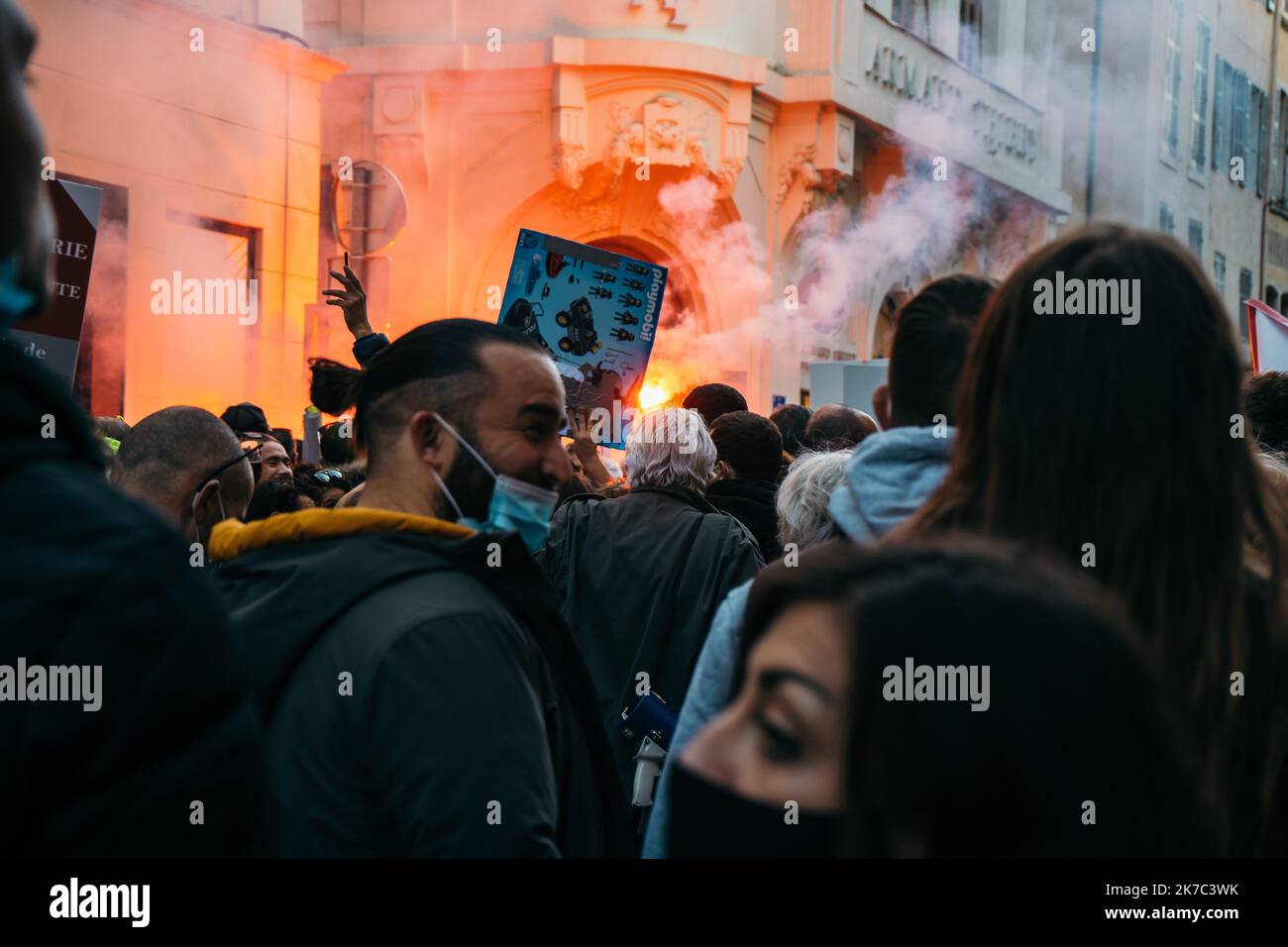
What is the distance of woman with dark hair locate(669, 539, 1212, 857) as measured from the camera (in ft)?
3.19

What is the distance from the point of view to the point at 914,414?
7.80ft

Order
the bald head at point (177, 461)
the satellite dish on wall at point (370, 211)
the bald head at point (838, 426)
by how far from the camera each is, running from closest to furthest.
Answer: the bald head at point (177, 461), the bald head at point (838, 426), the satellite dish on wall at point (370, 211)

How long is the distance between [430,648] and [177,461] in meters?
1.96

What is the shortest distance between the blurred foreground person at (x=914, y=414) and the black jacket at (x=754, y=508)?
240 cm

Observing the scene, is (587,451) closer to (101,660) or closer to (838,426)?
(838,426)

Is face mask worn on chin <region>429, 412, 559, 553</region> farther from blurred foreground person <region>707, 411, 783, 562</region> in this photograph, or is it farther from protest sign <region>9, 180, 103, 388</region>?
protest sign <region>9, 180, 103, 388</region>

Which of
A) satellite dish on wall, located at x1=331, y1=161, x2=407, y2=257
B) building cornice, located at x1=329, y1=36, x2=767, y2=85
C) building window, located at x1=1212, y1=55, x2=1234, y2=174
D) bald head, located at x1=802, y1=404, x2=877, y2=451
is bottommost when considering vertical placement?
bald head, located at x1=802, y1=404, x2=877, y2=451

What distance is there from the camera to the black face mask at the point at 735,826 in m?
1.09
